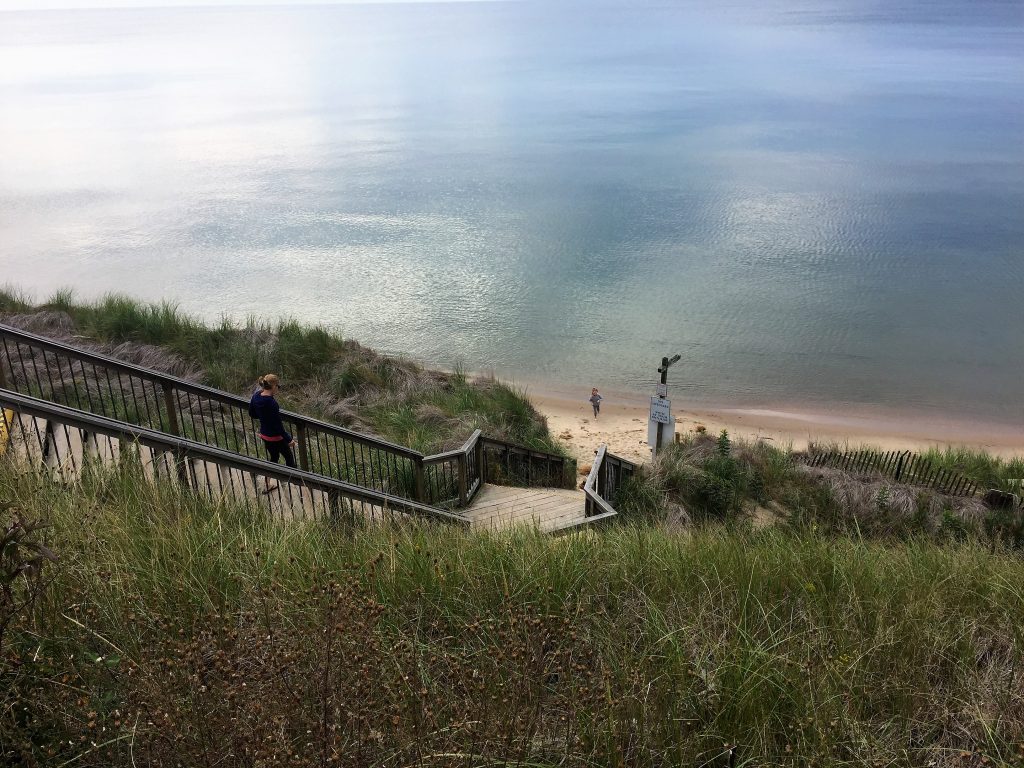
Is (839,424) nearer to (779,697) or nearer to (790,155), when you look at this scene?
(779,697)

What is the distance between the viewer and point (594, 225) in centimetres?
4109

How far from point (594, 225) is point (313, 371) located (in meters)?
25.7

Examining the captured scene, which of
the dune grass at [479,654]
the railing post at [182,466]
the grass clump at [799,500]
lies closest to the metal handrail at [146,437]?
the railing post at [182,466]

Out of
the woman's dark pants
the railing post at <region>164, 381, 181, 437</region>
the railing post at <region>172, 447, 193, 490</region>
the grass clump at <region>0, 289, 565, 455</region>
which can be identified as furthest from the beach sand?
the railing post at <region>172, 447, 193, 490</region>

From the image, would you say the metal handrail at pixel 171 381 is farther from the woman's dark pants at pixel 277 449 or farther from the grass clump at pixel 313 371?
the grass clump at pixel 313 371

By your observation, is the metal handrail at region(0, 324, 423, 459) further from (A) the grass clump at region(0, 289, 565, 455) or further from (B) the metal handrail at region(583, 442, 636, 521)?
(A) the grass clump at region(0, 289, 565, 455)

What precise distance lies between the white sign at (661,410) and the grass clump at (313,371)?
2269mm

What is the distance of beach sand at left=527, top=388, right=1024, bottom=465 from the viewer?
2159 centimetres

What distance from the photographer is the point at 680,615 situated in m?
4.41

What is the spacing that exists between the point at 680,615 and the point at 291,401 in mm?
Answer: 12753

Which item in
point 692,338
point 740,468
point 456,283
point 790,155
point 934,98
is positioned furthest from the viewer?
point 934,98

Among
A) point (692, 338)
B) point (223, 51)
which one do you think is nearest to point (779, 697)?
point (692, 338)

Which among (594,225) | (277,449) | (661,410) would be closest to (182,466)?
(277,449)

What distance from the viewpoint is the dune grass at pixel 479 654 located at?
3.26 m
